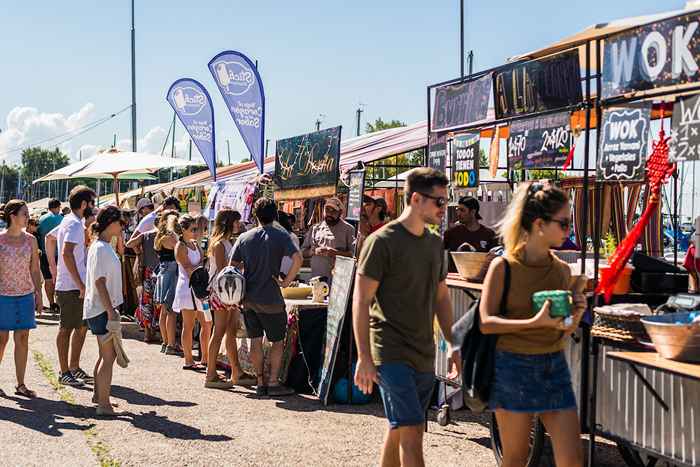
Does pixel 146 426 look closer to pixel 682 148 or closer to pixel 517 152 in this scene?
pixel 517 152

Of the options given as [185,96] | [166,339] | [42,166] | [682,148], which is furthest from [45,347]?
[42,166]

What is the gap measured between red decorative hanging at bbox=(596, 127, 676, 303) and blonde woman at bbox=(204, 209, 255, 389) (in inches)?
151

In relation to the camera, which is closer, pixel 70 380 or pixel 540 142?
pixel 540 142

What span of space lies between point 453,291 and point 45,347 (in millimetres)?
6618

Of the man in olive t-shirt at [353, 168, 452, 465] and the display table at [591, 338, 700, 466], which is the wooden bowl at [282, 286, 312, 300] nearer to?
the display table at [591, 338, 700, 466]

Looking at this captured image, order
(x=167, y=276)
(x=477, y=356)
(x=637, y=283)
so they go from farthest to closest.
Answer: (x=167, y=276), (x=637, y=283), (x=477, y=356)

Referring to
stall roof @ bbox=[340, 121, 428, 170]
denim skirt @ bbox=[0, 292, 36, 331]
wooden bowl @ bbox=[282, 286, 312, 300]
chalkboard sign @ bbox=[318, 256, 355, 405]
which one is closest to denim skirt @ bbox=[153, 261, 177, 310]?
wooden bowl @ bbox=[282, 286, 312, 300]

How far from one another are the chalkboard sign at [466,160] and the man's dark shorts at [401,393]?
418 centimetres

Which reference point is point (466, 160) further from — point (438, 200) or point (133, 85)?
point (133, 85)

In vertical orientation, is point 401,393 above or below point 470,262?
below

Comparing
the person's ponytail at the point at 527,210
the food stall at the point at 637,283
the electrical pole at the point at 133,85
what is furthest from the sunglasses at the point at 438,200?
the electrical pole at the point at 133,85

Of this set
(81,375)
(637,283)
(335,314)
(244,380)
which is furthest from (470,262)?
(81,375)

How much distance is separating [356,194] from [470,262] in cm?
377

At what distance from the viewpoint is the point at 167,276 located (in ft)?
35.4
